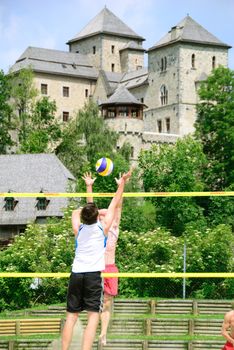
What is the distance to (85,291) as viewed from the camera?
32.1 feet

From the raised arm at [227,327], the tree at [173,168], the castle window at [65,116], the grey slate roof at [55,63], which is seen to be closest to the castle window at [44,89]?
the grey slate roof at [55,63]

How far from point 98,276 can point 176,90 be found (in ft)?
278

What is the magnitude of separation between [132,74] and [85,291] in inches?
3863

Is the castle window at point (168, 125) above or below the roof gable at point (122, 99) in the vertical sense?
below

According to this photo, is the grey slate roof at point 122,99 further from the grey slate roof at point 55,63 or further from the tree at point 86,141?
the grey slate roof at point 55,63

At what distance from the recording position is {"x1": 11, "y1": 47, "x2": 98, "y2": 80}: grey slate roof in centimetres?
→ 10462

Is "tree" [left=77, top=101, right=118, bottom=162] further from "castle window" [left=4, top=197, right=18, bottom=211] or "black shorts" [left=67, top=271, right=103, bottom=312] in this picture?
"black shorts" [left=67, top=271, right=103, bottom=312]

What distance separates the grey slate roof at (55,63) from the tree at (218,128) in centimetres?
2966

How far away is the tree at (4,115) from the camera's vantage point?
84875 mm

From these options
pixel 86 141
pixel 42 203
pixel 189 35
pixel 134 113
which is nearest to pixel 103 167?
pixel 42 203

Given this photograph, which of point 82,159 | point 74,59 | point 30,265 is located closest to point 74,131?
point 82,159

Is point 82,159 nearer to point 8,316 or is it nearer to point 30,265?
point 30,265

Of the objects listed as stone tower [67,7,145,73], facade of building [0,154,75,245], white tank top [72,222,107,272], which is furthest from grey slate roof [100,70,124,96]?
white tank top [72,222,107,272]

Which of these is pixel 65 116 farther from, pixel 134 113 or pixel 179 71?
pixel 134 113
